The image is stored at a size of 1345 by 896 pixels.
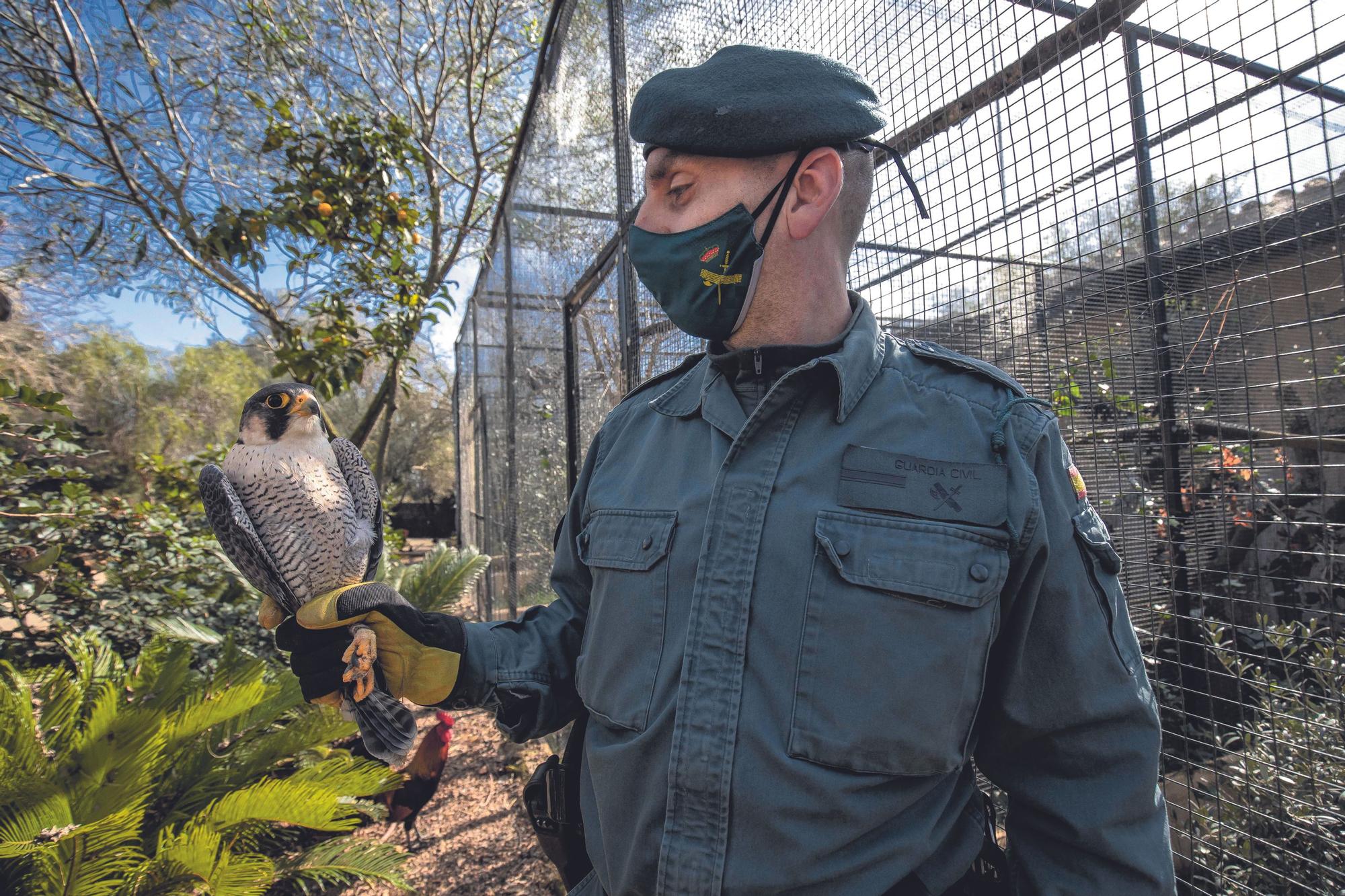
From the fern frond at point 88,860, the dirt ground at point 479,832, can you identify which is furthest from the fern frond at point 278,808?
the dirt ground at point 479,832

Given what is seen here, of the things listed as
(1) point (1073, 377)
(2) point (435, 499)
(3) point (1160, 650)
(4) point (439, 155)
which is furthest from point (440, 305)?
(2) point (435, 499)

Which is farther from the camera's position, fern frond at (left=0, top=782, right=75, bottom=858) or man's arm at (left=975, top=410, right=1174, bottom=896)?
fern frond at (left=0, top=782, right=75, bottom=858)

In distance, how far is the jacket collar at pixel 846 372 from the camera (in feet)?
3.88

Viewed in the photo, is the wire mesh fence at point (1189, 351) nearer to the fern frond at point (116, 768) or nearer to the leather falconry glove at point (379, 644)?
the leather falconry glove at point (379, 644)

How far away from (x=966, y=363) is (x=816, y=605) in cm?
54

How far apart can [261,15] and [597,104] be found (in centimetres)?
511

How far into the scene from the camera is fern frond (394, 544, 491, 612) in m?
5.31

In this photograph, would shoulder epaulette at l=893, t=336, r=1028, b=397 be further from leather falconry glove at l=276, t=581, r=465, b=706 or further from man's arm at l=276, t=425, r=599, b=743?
leather falconry glove at l=276, t=581, r=465, b=706

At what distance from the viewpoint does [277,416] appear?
1667mm

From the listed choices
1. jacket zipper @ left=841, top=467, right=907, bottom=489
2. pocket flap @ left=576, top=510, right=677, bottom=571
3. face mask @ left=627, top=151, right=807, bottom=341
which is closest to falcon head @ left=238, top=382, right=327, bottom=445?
pocket flap @ left=576, top=510, right=677, bottom=571

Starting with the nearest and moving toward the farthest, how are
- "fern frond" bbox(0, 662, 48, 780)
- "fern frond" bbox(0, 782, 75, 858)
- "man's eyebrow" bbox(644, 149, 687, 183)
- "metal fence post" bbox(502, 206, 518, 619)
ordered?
1. "man's eyebrow" bbox(644, 149, 687, 183)
2. "fern frond" bbox(0, 782, 75, 858)
3. "fern frond" bbox(0, 662, 48, 780)
4. "metal fence post" bbox(502, 206, 518, 619)

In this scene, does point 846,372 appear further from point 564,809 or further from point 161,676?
point 161,676

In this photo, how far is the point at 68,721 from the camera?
10.2ft

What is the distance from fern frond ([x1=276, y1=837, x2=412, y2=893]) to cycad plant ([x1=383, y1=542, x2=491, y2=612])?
2.00m
